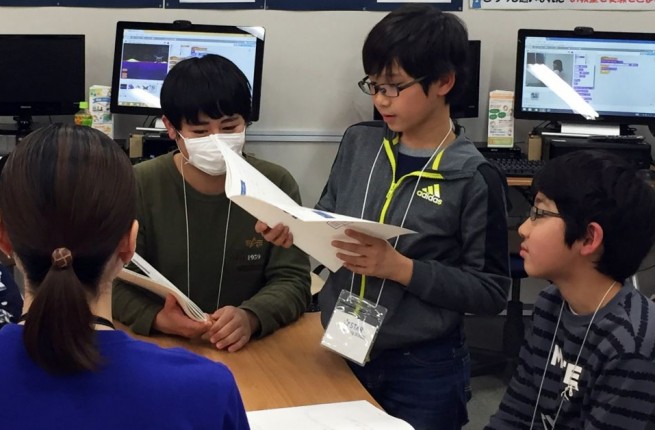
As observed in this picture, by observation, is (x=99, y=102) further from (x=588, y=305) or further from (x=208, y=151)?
(x=588, y=305)

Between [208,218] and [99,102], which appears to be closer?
[208,218]

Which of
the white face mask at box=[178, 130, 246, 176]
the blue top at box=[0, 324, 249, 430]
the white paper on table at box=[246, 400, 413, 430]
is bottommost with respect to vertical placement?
the white paper on table at box=[246, 400, 413, 430]

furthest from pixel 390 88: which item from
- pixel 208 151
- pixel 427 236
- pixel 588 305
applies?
pixel 588 305

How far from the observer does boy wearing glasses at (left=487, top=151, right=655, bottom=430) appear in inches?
52.3

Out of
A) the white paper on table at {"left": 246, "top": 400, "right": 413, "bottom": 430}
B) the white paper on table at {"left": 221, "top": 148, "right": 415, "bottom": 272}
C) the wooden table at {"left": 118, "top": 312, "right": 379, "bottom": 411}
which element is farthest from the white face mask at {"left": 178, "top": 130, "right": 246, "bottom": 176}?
the white paper on table at {"left": 246, "top": 400, "right": 413, "bottom": 430}

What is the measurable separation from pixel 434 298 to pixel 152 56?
2548 millimetres

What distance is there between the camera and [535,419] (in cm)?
151

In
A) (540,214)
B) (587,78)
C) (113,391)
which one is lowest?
(113,391)

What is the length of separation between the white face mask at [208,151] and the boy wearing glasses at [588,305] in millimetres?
654

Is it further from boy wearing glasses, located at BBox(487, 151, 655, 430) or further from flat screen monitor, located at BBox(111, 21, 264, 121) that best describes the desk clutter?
boy wearing glasses, located at BBox(487, 151, 655, 430)

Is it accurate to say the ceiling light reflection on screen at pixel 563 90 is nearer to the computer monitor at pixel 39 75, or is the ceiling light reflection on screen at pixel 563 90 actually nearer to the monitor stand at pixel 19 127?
→ the computer monitor at pixel 39 75

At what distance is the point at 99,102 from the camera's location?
143 inches

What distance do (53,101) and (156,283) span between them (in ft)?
7.77

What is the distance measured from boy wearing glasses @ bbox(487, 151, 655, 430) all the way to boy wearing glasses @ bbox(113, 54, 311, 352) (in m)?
0.53
